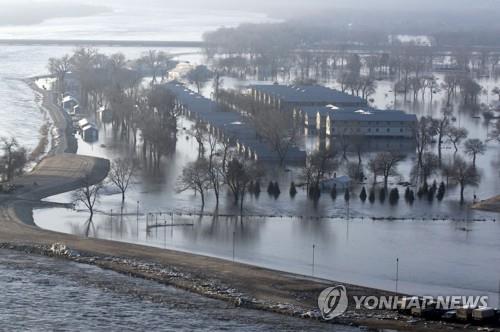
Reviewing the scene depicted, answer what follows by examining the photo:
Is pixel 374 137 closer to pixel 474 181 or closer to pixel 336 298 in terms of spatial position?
pixel 474 181

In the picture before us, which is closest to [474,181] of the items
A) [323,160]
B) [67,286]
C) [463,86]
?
[323,160]

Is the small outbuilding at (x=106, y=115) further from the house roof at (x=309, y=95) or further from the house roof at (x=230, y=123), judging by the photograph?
the house roof at (x=309, y=95)

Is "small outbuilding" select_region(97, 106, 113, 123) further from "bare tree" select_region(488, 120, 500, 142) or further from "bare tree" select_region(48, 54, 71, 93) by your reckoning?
"bare tree" select_region(488, 120, 500, 142)

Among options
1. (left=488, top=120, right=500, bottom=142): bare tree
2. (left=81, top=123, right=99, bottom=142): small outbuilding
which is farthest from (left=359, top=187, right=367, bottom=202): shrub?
(left=81, top=123, right=99, bottom=142): small outbuilding

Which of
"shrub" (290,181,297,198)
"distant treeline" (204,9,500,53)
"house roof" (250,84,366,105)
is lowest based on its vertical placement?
"distant treeline" (204,9,500,53)

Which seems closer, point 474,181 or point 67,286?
point 67,286

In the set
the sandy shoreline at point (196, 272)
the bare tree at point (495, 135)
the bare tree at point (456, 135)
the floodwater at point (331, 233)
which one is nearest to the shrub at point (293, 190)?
the floodwater at point (331, 233)

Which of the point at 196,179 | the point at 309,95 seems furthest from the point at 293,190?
the point at 309,95
